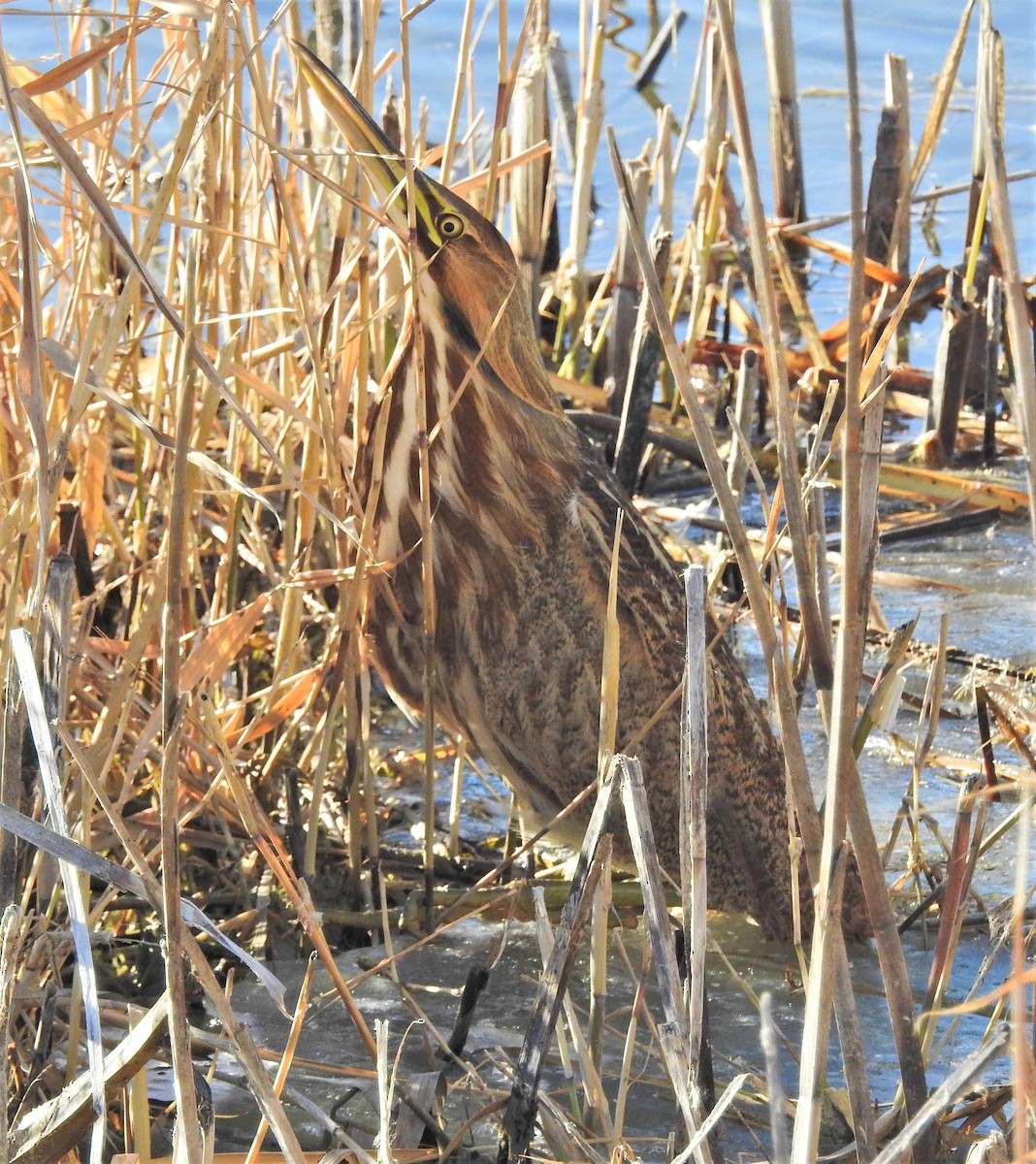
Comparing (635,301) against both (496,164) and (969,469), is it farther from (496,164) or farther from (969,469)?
(496,164)

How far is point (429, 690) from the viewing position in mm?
2469

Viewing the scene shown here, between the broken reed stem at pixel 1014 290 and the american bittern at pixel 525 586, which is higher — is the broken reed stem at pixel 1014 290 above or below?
above

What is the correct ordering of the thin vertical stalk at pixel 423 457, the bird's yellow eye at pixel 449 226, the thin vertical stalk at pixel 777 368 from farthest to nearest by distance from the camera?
the bird's yellow eye at pixel 449 226 < the thin vertical stalk at pixel 423 457 < the thin vertical stalk at pixel 777 368

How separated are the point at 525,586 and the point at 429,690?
1.09 ft

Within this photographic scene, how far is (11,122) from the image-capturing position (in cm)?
164

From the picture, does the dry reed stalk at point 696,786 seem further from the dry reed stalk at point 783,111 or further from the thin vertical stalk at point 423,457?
the dry reed stalk at point 783,111

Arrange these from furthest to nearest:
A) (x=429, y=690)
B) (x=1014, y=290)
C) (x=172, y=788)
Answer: (x=429, y=690)
(x=172, y=788)
(x=1014, y=290)

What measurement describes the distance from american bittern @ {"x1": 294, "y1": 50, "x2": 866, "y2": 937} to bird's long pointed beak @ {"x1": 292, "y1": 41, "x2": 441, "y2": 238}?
20 centimetres

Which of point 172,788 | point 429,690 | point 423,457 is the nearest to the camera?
point 172,788

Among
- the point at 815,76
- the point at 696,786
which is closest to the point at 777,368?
the point at 696,786

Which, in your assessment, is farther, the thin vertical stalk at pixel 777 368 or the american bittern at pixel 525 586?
the american bittern at pixel 525 586

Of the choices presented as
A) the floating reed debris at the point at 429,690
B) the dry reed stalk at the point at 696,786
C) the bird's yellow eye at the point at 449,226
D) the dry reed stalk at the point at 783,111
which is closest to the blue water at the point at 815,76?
the dry reed stalk at the point at 783,111

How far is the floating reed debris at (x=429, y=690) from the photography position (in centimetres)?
152

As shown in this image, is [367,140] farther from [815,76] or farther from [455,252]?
[815,76]
